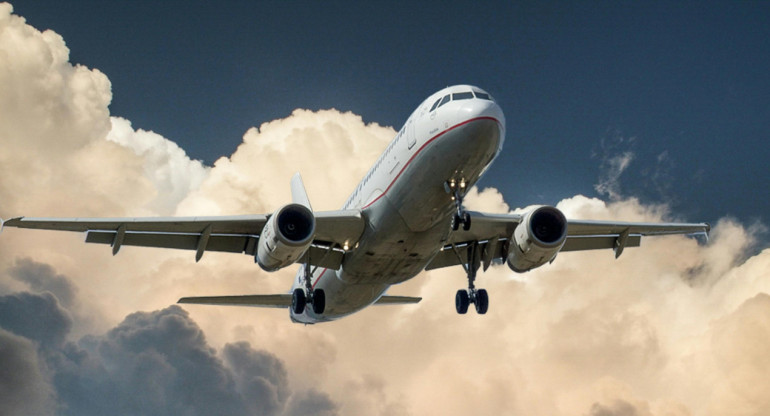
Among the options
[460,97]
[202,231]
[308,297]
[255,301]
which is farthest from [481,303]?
[255,301]

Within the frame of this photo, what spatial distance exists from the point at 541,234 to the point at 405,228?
507cm

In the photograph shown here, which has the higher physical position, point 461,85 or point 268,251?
point 461,85

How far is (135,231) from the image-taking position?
83.5 ft

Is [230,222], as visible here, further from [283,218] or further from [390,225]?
[390,225]

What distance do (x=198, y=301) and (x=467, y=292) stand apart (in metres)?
10.4

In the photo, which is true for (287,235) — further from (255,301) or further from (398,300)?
(398,300)

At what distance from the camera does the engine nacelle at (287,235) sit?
72.7ft

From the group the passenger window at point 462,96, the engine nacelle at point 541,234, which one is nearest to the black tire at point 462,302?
the engine nacelle at point 541,234

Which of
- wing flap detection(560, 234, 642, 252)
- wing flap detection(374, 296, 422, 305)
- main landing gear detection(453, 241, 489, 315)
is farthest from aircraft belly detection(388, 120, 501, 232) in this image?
wing flap detection(374, 296, 422, 305)

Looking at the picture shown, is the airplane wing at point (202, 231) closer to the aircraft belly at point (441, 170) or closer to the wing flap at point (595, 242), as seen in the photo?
the aircraft belly at point (441, 170)

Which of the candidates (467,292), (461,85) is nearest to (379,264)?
(467,292)

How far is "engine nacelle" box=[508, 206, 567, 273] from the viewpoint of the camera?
2420cm

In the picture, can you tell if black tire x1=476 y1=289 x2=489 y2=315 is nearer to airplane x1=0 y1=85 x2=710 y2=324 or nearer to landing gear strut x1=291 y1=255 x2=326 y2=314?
airplane x1=0 y1=85 x2=710 y2=324

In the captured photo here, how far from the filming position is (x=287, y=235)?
22.4 m
